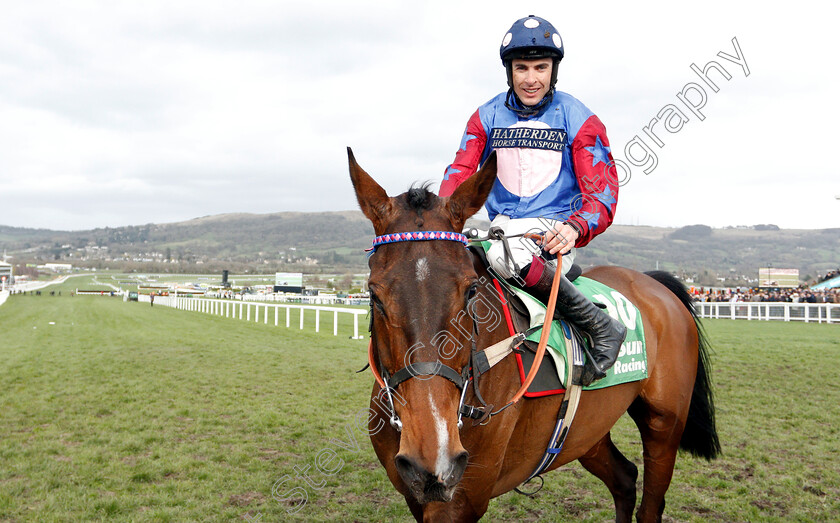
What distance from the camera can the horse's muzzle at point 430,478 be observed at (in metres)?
1.93

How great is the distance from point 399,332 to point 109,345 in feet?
64.1

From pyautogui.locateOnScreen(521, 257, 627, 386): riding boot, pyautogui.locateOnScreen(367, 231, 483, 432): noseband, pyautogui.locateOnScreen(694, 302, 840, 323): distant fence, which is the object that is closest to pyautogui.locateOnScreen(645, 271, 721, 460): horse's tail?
pyautogui.locateOnScreen(521, 257, 627, 386): riding boot

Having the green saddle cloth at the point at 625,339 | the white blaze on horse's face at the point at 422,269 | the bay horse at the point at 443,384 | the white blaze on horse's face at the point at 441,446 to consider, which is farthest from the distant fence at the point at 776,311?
the white blaze on horse's face at the point at 441,446

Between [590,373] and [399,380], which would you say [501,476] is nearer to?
[590,373]

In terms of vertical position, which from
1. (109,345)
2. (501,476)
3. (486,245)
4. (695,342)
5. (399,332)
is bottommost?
(109,345)

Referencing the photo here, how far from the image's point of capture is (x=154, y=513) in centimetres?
500

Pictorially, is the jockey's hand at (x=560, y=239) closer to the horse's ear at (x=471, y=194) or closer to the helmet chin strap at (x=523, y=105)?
the horse's ear at (x=471, y=194)

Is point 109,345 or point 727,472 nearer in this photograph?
point 727,472

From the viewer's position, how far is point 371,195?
8.65 ft

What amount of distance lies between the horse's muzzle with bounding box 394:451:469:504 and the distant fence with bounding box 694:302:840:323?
34855mm

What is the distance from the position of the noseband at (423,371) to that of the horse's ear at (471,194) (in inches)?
6.0

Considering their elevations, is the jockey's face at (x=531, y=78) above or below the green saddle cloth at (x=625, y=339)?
above

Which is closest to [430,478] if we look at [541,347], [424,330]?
[424,330]

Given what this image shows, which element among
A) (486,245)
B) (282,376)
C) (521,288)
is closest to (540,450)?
(521,288)
